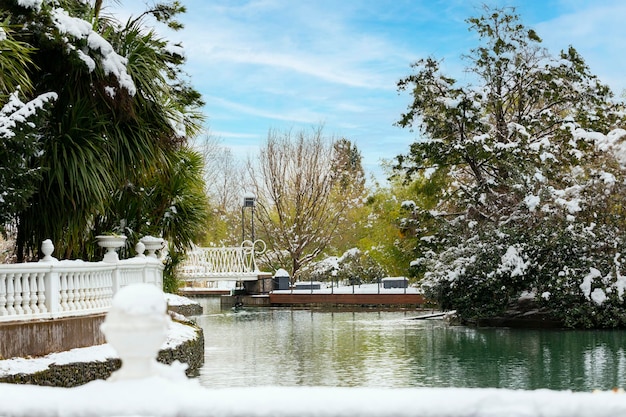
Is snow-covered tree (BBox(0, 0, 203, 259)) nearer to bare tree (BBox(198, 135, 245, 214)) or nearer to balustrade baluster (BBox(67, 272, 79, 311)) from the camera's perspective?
balustrade baluster (BBox(67, 272, 79, 311))

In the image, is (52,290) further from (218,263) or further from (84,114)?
(218,263)

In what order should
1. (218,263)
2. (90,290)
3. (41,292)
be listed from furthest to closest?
(218,263) < (90,290) < (41,292)

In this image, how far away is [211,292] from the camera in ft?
152

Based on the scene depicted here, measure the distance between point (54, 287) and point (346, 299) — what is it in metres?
22.2

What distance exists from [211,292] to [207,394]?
142ft

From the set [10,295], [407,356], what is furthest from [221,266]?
[10,295]

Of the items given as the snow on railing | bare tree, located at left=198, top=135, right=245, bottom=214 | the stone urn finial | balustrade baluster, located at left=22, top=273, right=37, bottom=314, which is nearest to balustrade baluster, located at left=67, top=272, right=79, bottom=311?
the snow on railing

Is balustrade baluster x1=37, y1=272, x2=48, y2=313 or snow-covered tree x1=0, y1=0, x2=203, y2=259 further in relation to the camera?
snow-covered tree x1=0, y1=0, x2=203, y2=259

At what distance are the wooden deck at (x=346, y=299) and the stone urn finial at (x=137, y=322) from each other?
1159 inches

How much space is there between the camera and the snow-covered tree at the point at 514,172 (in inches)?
920

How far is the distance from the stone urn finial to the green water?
1070 cm

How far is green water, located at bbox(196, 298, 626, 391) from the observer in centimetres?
1436

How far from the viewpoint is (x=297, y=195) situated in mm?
47750

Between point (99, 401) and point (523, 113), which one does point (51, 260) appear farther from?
point (523, 113)
